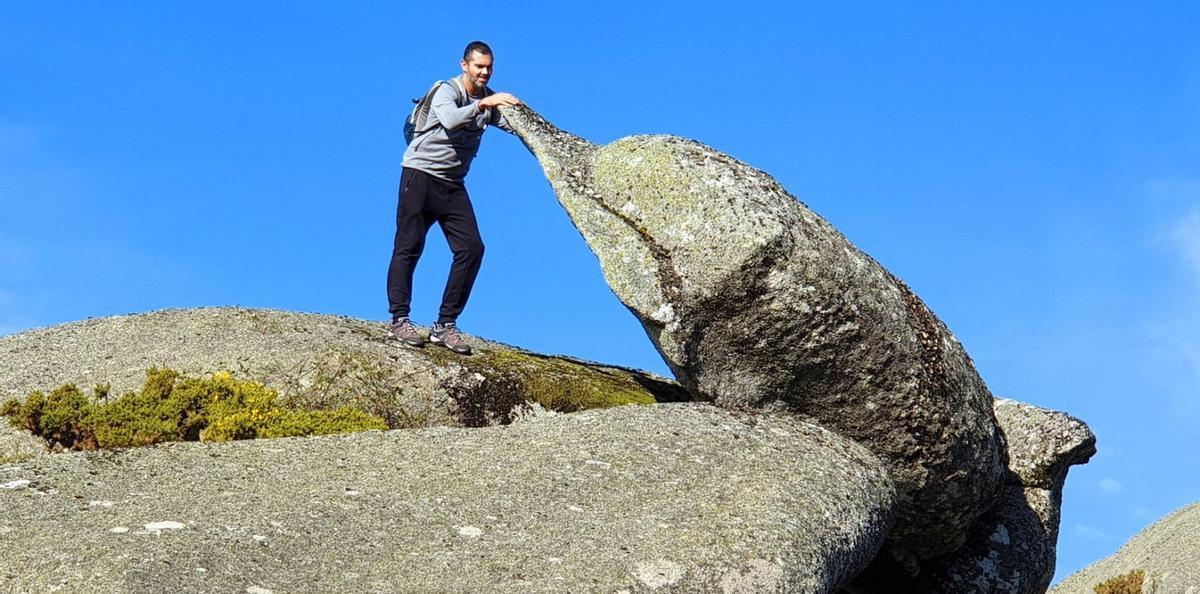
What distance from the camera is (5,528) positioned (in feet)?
33.3

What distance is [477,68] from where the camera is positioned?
15.9 meters

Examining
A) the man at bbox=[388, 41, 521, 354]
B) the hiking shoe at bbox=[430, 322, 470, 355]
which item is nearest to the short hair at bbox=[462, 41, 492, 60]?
the man at bbox=[388, 41, 521, 354]

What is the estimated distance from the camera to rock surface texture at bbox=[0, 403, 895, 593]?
9.94 meters

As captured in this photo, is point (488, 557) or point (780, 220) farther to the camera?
point (780, 220)

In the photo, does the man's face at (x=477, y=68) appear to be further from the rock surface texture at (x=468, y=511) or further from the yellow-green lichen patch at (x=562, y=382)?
the rock surface texture at (x=468, y=511)

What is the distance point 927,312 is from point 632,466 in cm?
498

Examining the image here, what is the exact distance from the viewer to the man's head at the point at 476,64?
52.0 ft

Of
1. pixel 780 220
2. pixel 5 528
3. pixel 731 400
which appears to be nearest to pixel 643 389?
pixel 731 400

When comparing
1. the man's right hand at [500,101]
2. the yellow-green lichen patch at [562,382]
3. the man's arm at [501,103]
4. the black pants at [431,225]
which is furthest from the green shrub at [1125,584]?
the man's right hand at [500,101]

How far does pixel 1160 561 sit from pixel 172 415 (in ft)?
52.7

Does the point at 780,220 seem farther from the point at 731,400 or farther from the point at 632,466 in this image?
the point at 632,466

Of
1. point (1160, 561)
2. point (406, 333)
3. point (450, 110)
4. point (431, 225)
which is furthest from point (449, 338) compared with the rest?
point (1160, 561)

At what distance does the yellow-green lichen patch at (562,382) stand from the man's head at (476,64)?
11.3 feet

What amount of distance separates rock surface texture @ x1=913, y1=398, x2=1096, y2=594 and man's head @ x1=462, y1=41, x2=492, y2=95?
843 centimetres
